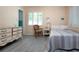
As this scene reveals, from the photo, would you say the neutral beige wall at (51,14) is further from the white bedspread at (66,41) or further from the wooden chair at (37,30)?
the white bedspread at (66,41)

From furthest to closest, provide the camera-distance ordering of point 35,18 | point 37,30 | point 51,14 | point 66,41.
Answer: point 35,18
point 51,14
point 37,30
point 66,41

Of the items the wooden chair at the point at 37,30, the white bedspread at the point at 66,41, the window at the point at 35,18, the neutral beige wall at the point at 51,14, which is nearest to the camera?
the white bedspread at the point at 66,41

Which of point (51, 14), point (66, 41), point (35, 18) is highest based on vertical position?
point (51, 14)

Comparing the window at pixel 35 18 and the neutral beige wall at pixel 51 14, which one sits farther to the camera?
the window at pixel 35 18

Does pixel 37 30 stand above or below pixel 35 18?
below

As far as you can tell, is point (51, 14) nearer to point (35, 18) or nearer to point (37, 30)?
point (35, 18)

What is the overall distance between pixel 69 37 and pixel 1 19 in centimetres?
271

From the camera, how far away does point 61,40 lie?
2723mm

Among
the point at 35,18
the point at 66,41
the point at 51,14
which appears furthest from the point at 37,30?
the point at 66,41

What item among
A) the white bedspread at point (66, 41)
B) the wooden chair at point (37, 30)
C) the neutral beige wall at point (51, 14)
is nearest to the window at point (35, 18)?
the neutral beige wall at point (51, 14)

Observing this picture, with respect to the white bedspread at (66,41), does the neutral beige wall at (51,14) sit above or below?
above

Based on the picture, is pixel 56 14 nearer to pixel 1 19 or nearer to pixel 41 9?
pixel 41 9
